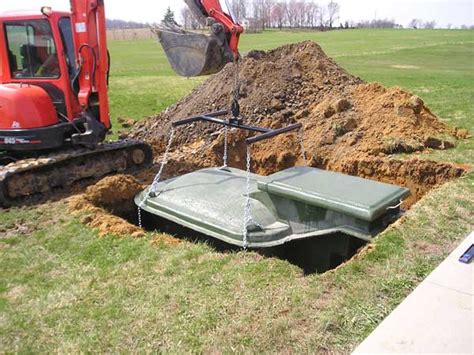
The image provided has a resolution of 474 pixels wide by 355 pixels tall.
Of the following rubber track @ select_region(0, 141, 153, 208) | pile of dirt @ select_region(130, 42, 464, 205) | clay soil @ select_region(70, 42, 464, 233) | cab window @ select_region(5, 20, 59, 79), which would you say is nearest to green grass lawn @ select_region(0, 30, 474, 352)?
rubber track @ select_region(0, 141, 153, 208)

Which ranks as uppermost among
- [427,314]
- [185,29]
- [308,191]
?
[185,29]

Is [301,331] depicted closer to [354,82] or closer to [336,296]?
[336,296]

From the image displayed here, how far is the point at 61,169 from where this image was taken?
741 cm

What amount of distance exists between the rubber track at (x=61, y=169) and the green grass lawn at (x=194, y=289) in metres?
0.88

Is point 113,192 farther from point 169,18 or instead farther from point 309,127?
point 309,127

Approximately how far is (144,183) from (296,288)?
14.6ft

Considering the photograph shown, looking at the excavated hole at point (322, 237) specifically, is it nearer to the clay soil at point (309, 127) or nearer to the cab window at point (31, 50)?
the clay soil at point (309, 127)

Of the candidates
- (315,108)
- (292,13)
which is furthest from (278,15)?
(315,108)

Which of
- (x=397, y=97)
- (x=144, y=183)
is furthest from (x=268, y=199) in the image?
(x=397, y=97)

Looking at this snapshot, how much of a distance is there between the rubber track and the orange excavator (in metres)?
0.01

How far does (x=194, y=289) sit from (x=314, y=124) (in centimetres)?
552

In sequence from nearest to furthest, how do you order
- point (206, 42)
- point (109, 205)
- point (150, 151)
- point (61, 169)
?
1. point (206, 42)
2. point (109, 205)
3. point (61, 169)
4. point (150, 151)

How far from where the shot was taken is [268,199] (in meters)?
5.43

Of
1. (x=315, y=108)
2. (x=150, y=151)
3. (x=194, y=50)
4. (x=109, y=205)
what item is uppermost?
(x=194, y=50)
